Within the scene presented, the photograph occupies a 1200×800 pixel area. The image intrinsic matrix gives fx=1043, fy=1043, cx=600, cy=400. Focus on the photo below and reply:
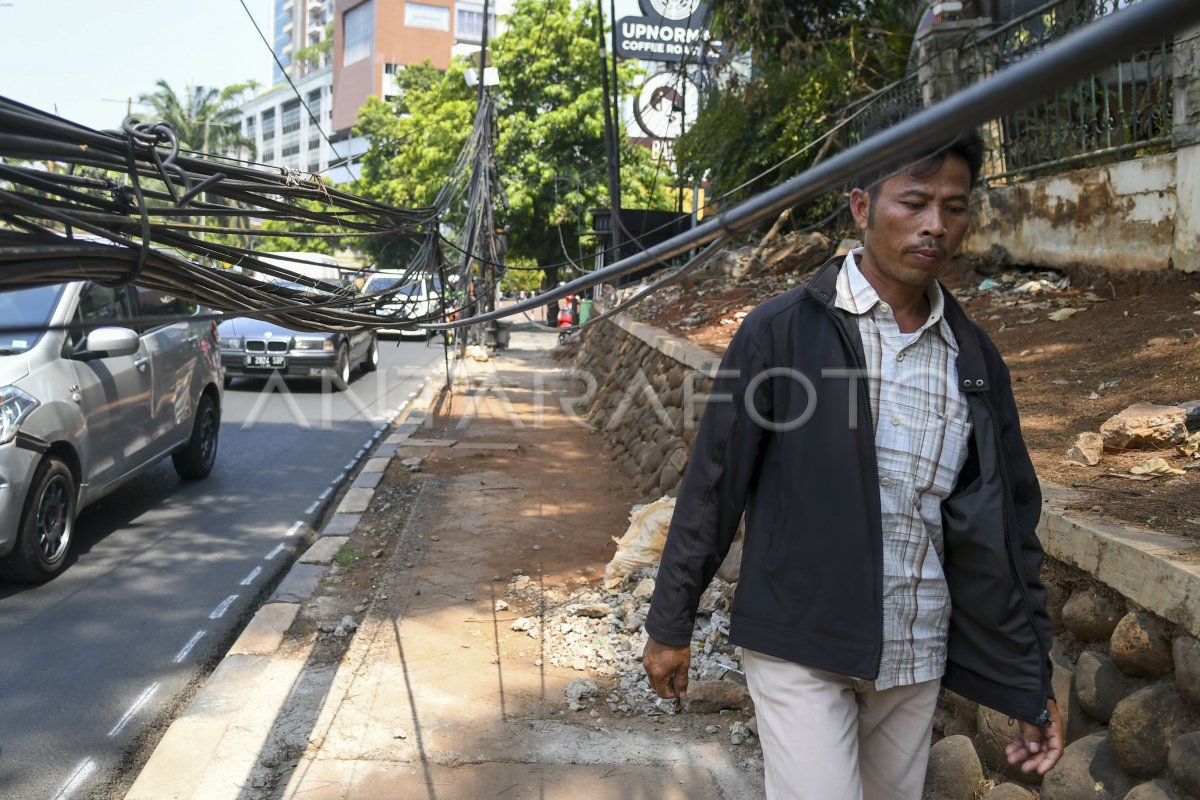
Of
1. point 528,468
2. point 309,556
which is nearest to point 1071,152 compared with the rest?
point 528,468

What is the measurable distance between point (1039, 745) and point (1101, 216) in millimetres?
6271

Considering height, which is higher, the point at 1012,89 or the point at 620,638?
the point at 1012,89

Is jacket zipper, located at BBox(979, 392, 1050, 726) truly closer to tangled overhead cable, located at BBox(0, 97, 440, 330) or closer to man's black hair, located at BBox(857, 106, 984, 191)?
man's black hair, located at BBox(857, 106, 984, 191)

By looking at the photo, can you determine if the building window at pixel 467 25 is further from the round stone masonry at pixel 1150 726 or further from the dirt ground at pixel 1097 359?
the round stone masonry at pixel 1150 726

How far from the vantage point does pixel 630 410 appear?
1057cm

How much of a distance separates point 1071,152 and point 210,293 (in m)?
7.23

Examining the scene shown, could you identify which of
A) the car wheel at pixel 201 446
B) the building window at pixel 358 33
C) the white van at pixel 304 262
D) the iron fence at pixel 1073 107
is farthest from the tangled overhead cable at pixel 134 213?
the building window at pixel 358 33

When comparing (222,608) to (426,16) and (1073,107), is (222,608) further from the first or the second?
(426,16)

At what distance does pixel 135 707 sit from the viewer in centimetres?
444

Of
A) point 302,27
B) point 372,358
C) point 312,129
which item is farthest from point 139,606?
point 302,27

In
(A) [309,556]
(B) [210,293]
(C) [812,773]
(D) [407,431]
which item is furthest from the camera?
(D) [407,431]

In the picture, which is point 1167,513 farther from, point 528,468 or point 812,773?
point 528,468

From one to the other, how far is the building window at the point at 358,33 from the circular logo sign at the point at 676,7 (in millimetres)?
50051

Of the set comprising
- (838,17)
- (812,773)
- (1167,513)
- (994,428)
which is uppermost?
(838,17)
